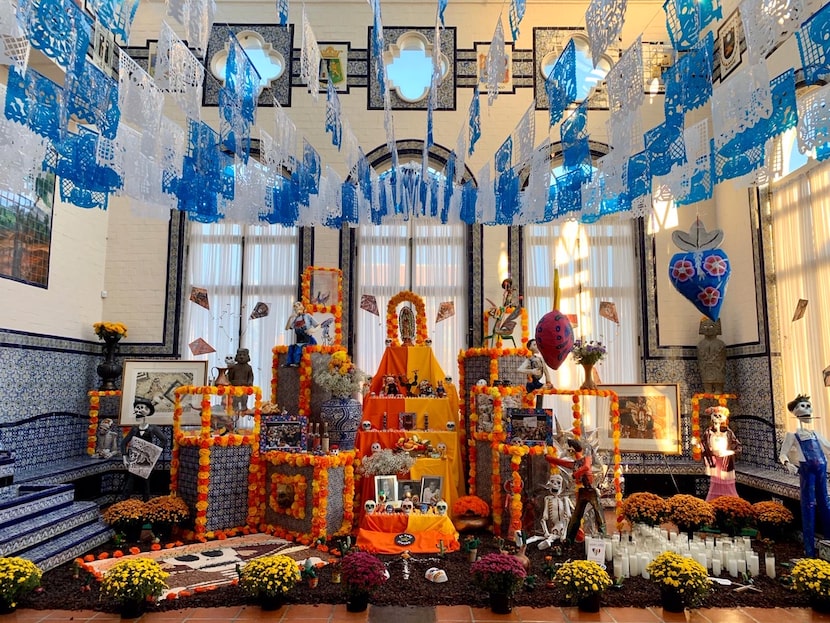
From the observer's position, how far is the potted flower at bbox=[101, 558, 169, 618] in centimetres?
435

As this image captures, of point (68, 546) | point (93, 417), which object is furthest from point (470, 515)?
point (93, 417)

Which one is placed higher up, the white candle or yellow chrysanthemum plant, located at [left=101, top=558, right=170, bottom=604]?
yellow chrysanthemum plant, located at [left=101, top=558, right=170, bottom=604]

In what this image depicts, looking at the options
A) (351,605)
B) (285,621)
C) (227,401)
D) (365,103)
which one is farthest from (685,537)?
(365,103)

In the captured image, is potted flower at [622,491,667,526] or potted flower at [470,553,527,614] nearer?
potted flower at [470,553,527,614]

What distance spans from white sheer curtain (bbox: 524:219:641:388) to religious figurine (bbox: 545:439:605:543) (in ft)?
11.9

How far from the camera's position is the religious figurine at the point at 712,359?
9164 millimetres

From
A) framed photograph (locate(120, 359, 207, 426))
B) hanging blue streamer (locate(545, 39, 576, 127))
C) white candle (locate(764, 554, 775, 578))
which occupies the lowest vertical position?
white candle (locate(764, 554, 775, 578))

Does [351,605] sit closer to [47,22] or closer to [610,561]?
[610,561]

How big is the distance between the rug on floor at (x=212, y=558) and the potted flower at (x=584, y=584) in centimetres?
239

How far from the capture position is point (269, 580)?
4555mm

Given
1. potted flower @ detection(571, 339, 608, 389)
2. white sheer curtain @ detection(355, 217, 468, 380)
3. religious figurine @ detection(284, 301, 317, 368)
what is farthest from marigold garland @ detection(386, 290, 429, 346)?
potted flower @ detection(571, 339, 608, 389)

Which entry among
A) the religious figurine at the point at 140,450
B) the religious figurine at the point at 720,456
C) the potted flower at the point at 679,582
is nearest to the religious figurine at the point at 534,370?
the religious figurine at the point at 720,456

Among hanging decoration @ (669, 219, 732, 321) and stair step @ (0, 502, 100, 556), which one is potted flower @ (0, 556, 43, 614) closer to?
stair step @ (0, 502, 100, 556)

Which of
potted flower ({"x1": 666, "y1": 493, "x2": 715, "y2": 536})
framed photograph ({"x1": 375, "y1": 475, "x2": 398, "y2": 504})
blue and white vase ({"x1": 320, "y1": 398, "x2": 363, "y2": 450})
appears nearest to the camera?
potted flower ({"x1": 666, "y1": 493, "x2": 715, "y2": 536})
